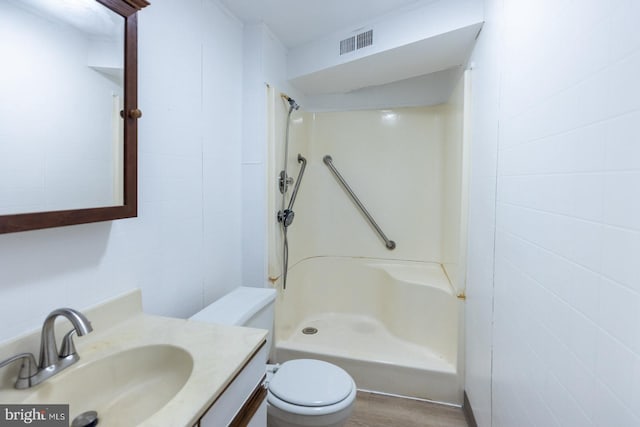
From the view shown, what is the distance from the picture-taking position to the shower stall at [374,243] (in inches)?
73.6

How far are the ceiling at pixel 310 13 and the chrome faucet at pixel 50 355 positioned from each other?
5.36 feet

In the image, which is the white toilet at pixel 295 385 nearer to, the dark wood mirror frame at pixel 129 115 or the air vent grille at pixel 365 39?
the dark wood mirror frame at pixel 129 115

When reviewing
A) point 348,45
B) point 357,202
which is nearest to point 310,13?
point 348,45

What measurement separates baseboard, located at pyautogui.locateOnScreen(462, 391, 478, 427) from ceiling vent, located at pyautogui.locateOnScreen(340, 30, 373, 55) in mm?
2136

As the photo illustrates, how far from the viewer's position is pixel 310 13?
1685mm

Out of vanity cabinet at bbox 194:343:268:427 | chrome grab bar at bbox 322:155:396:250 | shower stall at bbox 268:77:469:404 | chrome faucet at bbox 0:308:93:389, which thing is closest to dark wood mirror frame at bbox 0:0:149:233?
chrome faucet at bbox 0:308:93:389

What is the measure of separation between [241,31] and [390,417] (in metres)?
2.44

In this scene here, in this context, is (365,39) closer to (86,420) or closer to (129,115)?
(129,115)

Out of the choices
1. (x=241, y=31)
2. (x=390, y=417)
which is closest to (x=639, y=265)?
(x=390, y=417)

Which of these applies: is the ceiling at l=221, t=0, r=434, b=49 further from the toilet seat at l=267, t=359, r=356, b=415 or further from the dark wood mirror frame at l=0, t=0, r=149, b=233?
the toilet seat at l=267, t=359, r=356, b=415

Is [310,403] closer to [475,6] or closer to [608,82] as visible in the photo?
[608,82]

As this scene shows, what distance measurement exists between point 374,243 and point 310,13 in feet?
6.05

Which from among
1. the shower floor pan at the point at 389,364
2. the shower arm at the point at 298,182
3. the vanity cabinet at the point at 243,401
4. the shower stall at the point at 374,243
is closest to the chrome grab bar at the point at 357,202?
the shower stall at the point at 374,243

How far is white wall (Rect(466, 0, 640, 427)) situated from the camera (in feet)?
1.79
